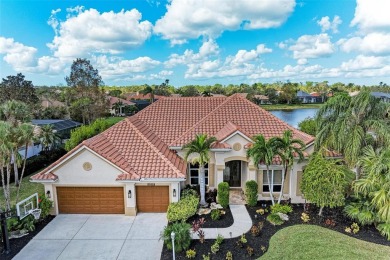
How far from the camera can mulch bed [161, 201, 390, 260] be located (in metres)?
12.6

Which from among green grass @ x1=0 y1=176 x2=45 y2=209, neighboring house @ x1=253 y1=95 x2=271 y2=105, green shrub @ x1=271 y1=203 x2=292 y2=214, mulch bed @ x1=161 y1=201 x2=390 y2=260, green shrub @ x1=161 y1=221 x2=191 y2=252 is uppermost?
neighboring house @ x1=253 y1=95 x2=271 y2=105

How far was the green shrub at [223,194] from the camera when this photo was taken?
17.1m

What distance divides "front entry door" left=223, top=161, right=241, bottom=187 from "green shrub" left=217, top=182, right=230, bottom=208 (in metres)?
2.81

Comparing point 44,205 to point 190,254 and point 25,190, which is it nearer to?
point 25,190

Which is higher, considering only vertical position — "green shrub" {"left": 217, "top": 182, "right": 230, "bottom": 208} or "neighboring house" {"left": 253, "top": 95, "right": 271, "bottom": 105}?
"neighboring house" {"left": 253, "top": 95, "right": 271, "bottom": 105}

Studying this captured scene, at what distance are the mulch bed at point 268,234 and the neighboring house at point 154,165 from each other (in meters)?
2.03

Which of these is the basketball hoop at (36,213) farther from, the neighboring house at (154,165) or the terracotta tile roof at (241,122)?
the terracotta tile roof at (241,122)

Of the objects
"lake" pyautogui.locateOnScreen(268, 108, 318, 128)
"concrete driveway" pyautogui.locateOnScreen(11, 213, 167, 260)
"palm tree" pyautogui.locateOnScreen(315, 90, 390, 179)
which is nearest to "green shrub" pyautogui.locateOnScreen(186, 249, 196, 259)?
"concrete driveway" pyautogui.locateOnScreen(11, 213, 167, 260)

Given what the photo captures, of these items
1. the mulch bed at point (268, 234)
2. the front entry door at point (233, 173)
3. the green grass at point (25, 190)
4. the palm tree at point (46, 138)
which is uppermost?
the palm tree at point (46, 138)

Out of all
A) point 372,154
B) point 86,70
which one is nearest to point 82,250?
point 372,154

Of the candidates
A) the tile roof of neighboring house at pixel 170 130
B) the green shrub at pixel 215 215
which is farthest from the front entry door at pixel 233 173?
the green shrub at pixel 215 215

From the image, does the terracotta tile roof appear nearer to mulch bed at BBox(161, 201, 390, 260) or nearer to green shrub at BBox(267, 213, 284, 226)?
mulch bed at BBox(161, 201, 390, 260)

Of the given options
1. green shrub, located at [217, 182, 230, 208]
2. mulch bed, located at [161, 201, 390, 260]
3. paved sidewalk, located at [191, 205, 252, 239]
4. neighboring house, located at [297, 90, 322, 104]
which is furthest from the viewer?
neighboring house, located at [297, 90, 322, 104]

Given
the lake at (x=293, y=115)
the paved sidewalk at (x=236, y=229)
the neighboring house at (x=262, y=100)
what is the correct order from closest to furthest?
the paved sidewalk at (x=236, y=229) < the lake at (x=293, y=115) < the neighboring house at (x=262, y=100)
